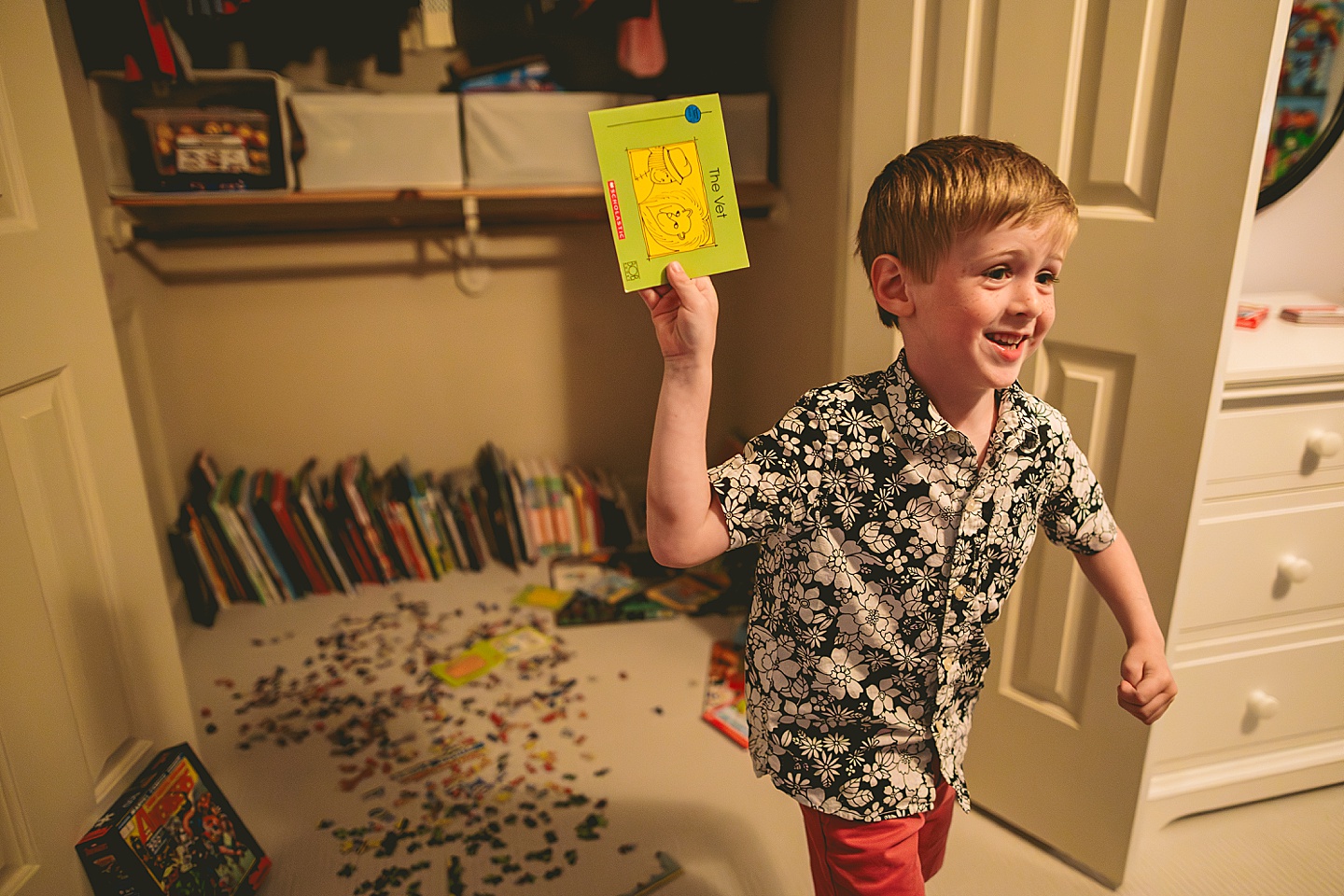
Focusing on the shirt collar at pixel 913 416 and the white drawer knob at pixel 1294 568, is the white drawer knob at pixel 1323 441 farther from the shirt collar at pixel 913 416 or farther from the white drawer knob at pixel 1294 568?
the shirt collar at pixel 913 416

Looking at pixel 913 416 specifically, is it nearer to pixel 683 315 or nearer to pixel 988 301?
pixel 988 301

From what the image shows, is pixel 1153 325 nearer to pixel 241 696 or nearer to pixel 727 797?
pixel 727 797

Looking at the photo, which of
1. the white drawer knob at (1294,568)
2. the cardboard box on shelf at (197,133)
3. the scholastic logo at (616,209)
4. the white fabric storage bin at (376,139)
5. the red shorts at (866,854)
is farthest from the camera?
the white fabric storage bin at (376,139)

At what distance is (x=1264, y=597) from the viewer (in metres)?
1.59

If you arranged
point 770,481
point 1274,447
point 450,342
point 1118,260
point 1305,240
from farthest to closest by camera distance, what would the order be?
point 450,342 → point 1305,240 → point 1274,447 → point 1118,260 → point 770,481

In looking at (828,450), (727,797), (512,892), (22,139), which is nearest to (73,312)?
(22,139)

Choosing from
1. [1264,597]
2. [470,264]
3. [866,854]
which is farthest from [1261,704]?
[470,264]

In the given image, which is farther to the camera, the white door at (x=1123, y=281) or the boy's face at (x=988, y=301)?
the white door at (x=1123, y=281)

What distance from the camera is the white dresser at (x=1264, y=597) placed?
4.84 feet

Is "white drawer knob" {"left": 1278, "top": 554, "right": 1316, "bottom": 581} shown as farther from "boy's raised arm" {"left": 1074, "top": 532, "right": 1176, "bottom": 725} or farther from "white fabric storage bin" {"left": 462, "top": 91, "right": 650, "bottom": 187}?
"white fabric storage bin" {"left": 462, "top": 91, "right": 650, "bottom": 187}

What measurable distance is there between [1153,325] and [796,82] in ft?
4.88

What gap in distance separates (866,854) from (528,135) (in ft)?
6.85

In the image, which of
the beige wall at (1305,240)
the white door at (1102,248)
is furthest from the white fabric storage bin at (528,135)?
the beige wall at (1305,240)

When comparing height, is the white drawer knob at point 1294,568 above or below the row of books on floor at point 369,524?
above
